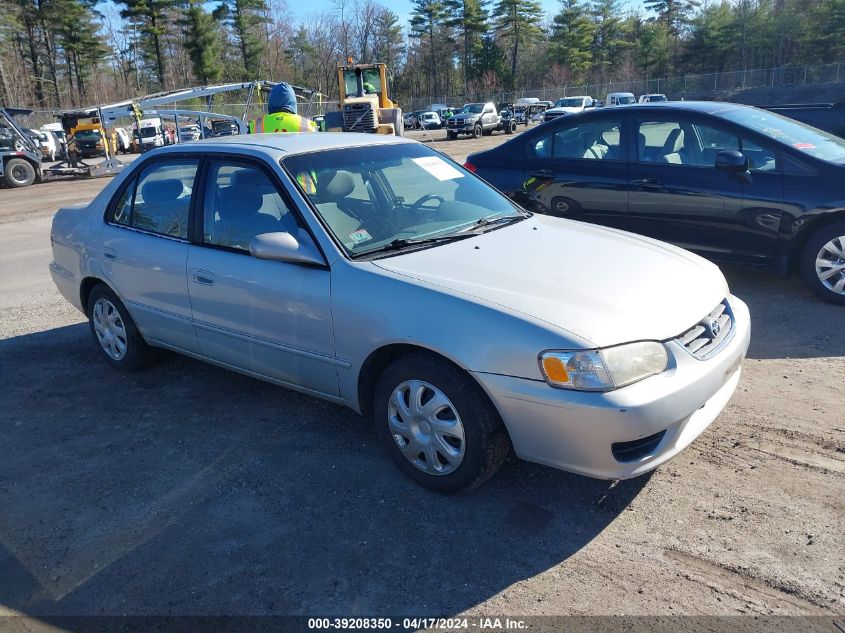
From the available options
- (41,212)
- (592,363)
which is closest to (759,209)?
(592,363)

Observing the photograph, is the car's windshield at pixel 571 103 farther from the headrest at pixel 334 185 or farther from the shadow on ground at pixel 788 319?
the headrest at pixel 334 185

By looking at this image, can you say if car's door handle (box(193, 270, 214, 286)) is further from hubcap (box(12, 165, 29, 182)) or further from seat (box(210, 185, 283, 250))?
hubcap (box(12, 165, 29, 182))

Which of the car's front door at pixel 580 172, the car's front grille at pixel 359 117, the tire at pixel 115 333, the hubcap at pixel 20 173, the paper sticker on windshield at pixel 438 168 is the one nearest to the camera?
the paper sticker on windshield at pixel 438 168

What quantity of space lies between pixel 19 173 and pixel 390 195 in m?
21.3

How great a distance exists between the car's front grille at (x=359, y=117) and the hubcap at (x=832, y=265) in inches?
860

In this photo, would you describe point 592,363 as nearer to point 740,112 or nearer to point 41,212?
point 740,112

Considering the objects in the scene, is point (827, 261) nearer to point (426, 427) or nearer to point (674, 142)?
point (674, 142)

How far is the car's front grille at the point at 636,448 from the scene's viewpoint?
2875 mm

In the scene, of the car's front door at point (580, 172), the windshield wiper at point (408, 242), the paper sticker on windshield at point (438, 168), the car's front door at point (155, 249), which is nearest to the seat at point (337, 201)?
the windshield wiper at point (408, 242)

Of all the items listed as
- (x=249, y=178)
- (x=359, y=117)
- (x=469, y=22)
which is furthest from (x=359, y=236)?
(x=469, y=22)

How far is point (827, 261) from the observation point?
5656 millimetres

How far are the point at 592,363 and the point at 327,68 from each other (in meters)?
85.1

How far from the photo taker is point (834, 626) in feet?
8.02

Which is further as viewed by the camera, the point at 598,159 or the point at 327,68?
the point at 327,68
